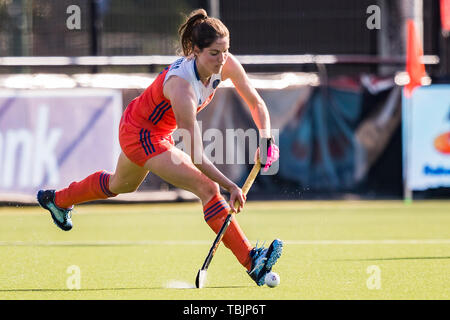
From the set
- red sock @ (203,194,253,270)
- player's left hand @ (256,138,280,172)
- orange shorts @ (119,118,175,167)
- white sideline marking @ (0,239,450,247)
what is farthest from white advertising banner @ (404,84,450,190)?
red sock @ (203,194,253,270)

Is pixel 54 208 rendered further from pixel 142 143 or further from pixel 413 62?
pixel 413 62

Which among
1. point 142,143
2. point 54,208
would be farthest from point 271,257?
point 54,208

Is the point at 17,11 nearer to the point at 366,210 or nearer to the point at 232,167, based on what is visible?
the point at 232,167

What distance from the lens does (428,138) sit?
12.9m

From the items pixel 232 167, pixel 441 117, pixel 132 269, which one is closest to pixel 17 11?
pixel 232 167

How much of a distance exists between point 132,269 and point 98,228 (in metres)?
3.26

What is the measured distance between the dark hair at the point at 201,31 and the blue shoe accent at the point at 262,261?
1232 mm

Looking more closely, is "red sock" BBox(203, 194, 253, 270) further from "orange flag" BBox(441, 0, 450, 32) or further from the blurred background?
"orange flag" BBox(441, 0, 450, 32)

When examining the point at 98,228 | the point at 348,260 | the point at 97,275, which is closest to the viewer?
the point at 97,275

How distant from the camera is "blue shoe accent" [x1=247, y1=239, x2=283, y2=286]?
223 inches

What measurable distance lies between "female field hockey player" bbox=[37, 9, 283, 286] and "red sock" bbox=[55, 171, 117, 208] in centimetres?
39

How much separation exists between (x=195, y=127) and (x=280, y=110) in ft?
25.3

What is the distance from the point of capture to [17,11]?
16531mm

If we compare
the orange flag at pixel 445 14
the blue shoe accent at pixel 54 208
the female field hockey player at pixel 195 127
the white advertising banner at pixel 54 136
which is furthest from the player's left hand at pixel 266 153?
the orange flag at pixel 445 14
